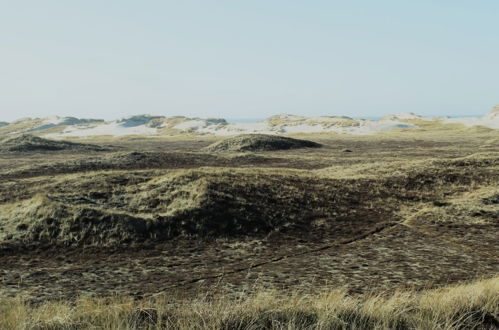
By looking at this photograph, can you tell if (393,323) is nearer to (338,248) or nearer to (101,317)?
(101,317)

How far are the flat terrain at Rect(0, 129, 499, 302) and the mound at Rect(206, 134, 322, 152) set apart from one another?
3998 centimetres

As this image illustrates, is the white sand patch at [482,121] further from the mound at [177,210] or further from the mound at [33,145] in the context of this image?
the mound at [177,210]

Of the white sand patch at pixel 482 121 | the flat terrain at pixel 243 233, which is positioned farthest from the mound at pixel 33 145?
the white sand patch at pixel 482 121

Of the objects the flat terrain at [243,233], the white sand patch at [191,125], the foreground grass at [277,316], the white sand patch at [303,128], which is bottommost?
the flat terrain at [243,233]

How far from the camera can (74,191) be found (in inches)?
957

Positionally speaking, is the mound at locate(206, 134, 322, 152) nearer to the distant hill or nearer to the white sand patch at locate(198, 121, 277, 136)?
the distant hill

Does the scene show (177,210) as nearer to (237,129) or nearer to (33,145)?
(33,145)

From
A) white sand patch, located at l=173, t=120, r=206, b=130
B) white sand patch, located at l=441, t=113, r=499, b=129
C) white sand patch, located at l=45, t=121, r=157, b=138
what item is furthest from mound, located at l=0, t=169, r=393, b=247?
white sand patch, located at l=173, t=120, r=206, b=130

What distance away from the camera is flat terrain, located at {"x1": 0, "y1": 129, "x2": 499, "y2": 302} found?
11.9 metres

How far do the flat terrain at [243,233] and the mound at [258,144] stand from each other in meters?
40.0

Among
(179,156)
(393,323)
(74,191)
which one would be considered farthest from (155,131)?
(393,323)

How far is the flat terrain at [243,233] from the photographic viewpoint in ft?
39.0

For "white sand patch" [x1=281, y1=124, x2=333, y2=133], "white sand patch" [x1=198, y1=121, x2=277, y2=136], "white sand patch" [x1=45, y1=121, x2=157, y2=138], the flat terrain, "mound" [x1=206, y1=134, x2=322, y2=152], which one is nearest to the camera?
the flat terrain

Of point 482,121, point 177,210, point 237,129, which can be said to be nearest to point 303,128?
point 237,129
